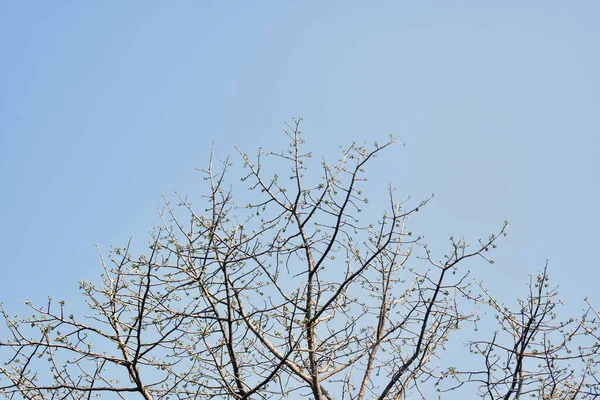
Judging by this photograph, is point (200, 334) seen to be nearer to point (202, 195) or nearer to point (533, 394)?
point (202, 195)

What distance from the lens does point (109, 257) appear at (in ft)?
20.6

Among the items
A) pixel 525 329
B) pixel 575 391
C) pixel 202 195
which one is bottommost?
pixel 575 391

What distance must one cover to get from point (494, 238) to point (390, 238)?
0.93 m

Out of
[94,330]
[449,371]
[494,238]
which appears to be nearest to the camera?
[94,330]

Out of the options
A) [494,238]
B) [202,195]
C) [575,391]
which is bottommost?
[575,391]

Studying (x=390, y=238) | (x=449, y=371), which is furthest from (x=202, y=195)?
(x=449, y=371)

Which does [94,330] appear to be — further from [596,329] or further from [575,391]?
[596,329]

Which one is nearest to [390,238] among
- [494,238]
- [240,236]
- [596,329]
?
[494,238]

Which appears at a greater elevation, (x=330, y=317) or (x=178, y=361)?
(x=330, y=317)

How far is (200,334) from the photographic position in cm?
597

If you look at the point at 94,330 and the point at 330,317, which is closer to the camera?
the point at 94,330

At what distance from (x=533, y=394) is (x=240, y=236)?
3.14 meters

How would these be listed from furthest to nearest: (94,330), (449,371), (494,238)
→ (449,371) → (494,238) → (94,330)

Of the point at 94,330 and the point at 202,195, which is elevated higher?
the point at 202,195
